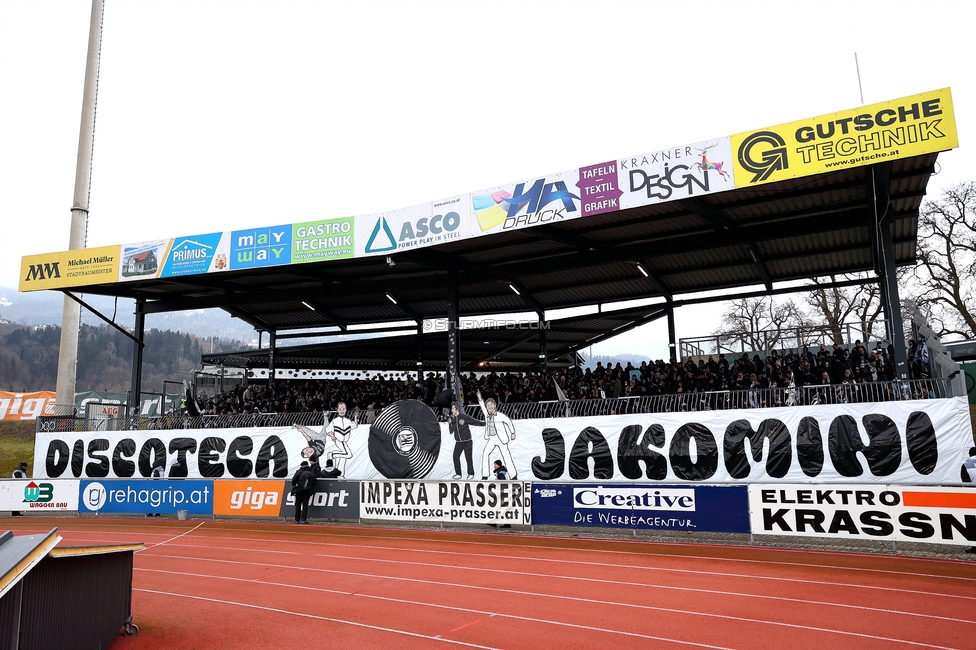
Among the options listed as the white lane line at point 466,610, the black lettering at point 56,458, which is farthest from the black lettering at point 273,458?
the white lane line at point 466,610

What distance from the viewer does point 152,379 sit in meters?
86.1

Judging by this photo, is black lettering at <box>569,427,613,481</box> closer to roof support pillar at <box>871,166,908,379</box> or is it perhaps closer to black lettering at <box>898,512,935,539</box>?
roof support pillar at <box>871,166,908,379</box>

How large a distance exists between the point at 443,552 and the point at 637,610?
579 cm

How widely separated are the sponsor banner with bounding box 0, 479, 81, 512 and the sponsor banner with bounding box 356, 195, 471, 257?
12336mm

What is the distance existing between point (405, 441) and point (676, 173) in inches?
432

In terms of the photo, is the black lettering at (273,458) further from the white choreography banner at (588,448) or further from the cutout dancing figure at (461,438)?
the cutout dancing figure at (461,438)

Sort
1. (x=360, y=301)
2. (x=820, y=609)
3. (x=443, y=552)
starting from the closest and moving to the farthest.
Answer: (x=820, y=609)
(x=443, y=552)
(x=360, y=301)

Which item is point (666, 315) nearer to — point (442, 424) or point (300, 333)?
point (442, 424)

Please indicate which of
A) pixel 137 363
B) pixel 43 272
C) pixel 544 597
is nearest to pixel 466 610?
pixel 544 597

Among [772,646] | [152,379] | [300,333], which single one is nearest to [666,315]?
[300,333]

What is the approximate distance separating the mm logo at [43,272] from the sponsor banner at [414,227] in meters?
12.3

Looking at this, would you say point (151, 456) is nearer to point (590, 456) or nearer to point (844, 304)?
point (590, 456)

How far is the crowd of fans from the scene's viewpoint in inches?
666

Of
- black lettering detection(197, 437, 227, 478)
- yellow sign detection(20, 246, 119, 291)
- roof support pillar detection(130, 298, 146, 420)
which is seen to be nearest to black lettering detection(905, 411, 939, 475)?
black lettering detection(197, 437, 227, 478)
